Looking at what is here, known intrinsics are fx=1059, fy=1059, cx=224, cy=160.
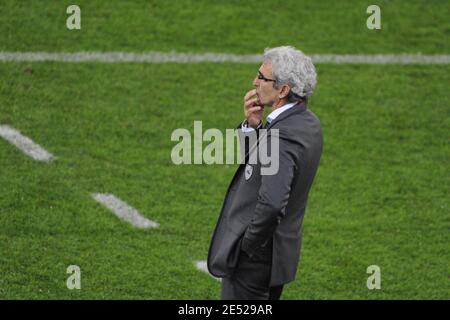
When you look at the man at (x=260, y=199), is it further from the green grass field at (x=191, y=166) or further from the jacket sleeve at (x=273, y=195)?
the green grass field at (x=191, y=166)

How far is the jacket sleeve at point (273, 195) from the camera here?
5609 mm

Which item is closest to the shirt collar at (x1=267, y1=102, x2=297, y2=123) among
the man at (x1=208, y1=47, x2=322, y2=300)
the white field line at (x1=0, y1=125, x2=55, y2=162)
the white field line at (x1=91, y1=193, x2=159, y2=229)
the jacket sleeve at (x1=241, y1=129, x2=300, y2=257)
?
the man at (x1=208, y1=47, x2=322, y2=300)

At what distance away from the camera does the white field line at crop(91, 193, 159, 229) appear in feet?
31.1

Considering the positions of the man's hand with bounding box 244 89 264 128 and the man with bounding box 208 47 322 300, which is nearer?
the man with bounding box 208 47 322 300

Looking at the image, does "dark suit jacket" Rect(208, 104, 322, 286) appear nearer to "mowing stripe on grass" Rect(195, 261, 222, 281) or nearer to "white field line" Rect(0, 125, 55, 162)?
"mowing stripe on grass" Rect(195, 261, 222, 281)

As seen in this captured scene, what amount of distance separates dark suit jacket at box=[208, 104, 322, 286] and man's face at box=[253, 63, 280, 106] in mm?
113

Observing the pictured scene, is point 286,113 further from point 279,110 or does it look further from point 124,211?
point 124,211

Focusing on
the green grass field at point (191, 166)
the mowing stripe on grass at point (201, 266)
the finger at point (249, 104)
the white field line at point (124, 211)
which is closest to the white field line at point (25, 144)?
the green grass field at point (191, 166)

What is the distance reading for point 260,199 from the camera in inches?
222

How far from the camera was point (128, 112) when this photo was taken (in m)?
11.4

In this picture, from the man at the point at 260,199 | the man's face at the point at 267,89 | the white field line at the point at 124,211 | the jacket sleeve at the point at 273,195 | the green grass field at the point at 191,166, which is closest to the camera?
the jacket sleeve at the point at 273,195

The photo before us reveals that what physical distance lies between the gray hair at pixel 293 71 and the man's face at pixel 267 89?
0.02 m

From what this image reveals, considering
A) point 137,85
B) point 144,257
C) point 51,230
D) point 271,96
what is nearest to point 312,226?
point 144,257
